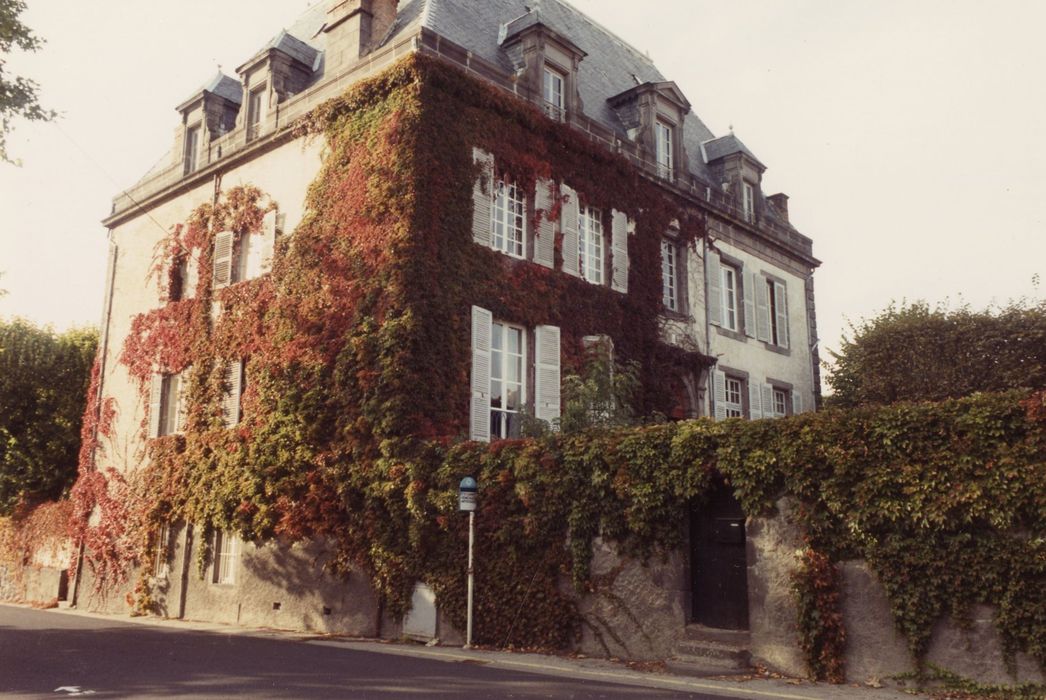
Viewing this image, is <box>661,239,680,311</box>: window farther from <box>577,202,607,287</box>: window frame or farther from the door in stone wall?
the door in stone wall

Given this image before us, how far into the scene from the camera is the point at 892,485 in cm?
905

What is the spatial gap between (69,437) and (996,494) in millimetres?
21616

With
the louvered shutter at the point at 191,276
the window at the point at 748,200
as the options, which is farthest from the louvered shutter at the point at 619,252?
the louvered shutter at the point at 191,276

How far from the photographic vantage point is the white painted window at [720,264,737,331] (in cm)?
2097

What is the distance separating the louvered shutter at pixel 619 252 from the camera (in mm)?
17812

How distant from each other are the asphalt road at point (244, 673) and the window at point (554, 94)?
10.7 m

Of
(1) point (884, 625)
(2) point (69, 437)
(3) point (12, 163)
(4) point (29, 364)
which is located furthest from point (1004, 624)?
(4) point (29, 364)

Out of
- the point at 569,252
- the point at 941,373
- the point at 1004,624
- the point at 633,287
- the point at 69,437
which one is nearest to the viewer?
the point at 1004,624

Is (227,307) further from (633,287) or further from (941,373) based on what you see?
(941,373)

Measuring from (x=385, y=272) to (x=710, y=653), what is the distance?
7.56m

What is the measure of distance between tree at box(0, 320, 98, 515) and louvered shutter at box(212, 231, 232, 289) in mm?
8247

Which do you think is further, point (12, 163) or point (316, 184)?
point (316, 184)

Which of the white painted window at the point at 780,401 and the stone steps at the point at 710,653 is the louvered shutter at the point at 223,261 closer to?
the stone steps at the point at 710,653

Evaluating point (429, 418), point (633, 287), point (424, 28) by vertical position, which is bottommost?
point (429, 418)
